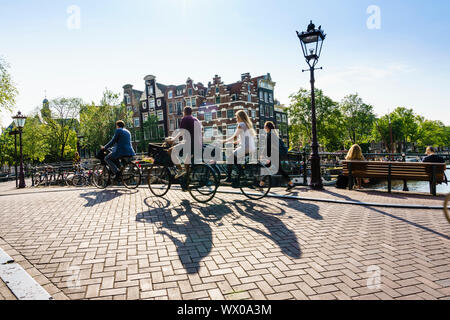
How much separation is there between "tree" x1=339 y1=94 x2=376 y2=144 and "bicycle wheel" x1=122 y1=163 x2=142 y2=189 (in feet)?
181

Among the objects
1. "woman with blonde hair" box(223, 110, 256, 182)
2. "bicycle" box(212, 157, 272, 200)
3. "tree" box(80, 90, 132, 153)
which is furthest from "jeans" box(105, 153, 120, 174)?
"tree" box(80, 90, 132, 153)

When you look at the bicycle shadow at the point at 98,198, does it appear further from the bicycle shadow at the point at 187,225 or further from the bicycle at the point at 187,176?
the bicycle shadow at the point at 187,225

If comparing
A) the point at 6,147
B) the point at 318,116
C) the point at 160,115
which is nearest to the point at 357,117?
the point at 318,116

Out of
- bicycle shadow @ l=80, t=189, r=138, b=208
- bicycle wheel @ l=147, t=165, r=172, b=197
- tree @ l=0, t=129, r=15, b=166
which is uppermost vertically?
tree @ l=0, t=129, r=15, b=166

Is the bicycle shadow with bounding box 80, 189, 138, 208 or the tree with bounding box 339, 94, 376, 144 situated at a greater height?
the tree with bounding box 339, 94, 376, 144

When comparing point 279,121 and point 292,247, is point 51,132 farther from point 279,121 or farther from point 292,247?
point 292,247

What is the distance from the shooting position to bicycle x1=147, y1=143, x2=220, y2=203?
20.0 feet

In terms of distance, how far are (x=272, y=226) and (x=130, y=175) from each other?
5587 mm

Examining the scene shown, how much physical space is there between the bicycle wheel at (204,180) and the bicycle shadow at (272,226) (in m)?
0.66

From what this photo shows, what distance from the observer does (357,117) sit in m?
56.5

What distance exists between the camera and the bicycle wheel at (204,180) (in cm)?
603

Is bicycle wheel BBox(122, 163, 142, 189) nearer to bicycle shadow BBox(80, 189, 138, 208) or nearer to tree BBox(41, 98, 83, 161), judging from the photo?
bicycle shadow BBox(80, 189, 138, 208)
